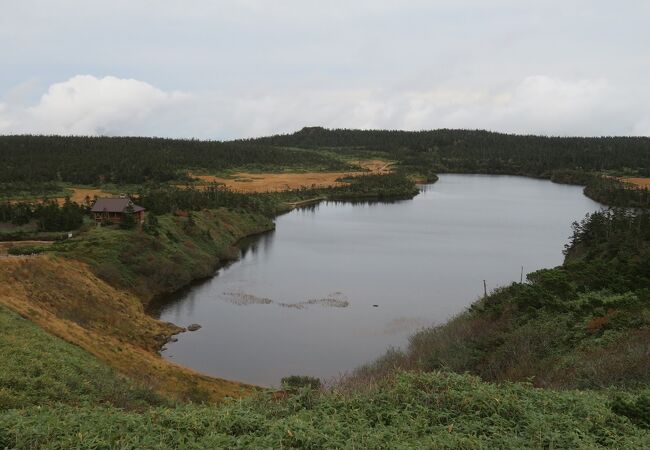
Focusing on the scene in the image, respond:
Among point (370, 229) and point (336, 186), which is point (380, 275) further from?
point (336, 186)

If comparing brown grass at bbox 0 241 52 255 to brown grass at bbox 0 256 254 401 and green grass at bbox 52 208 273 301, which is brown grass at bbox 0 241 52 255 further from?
brown grass at bbox 0 256 254 401

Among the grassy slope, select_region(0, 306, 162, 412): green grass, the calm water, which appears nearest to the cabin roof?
the grassy slope

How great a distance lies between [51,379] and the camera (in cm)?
1755

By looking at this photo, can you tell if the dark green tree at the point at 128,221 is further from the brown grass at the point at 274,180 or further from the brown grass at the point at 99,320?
the brown grass at the point at 274,180

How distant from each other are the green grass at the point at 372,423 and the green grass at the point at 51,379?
280 cm

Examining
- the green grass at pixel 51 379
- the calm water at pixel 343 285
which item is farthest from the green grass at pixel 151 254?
the green grass at pixel 51 379

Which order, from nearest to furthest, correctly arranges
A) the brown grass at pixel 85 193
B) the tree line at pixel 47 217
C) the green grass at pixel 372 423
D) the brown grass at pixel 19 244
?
the green grass at pixel 372 423 → the brown grass at pixel 19 244 → the tree line at pixel 47 217 → the brown grass at pixel 85 193

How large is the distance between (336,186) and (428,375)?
130 m

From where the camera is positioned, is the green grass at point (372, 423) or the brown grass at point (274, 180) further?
the brown grass at point (274, 180)

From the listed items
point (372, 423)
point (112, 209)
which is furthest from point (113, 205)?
point (372, 423)

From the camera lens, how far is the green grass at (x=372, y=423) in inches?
429

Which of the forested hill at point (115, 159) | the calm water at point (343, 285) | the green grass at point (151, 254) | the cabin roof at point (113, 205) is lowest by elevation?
the calm water at point (343, 285)

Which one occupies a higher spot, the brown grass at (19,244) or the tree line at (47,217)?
the tree line at (47,217)

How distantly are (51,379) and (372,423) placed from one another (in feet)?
36.9
